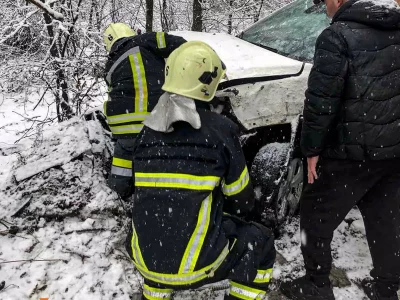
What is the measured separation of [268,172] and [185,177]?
4.36 ft

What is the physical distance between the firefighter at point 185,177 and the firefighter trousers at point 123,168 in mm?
762

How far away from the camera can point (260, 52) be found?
10.1ft

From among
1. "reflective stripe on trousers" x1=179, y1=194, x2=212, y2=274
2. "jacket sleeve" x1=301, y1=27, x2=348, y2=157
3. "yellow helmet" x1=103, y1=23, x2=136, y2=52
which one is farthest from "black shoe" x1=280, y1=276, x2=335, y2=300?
"yellow helmet" x1=103, y1=23, x2=136, y2=52

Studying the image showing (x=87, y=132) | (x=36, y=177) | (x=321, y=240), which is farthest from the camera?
(x=87, y=132)

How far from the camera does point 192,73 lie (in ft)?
5.58

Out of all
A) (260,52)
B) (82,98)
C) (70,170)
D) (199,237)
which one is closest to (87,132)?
(70,170)

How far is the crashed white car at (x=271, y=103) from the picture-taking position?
258cm

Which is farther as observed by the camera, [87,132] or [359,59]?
[87,132]

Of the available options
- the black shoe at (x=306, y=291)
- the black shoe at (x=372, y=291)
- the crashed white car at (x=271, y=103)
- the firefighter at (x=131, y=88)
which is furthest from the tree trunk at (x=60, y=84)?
the black shoe at (x=372, y=291)

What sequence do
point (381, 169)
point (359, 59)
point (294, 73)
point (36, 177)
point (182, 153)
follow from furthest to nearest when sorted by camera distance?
1. point (36, 177)
2. point (294, 73)
3. point (381, 169)
4. point (359, 59)
5. point (182, 153)

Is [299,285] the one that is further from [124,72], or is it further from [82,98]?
[82,98]

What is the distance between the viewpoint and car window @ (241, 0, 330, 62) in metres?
3.27

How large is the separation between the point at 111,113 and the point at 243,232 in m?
1.34

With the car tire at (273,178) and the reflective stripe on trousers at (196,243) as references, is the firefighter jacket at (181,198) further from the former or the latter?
the car tire at (273,178)
